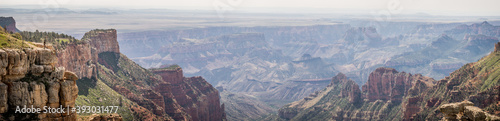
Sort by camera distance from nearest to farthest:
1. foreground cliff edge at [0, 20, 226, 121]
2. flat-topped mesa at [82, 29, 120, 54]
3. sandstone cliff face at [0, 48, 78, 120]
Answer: sandstone cliff face at [0, 48, 78, 120] < foreground cliff edge at [0, 20, 226, 121] < flat-topped mesa at [82, 29, 120, 54]

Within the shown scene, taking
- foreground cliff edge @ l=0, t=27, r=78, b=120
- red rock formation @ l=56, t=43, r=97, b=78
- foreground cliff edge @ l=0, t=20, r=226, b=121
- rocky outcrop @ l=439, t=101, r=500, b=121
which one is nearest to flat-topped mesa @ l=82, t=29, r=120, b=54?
foreground cliff edge @ l=0, t=20, r=226, b=121

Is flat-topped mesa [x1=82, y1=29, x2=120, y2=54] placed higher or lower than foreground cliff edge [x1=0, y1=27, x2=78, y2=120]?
lower

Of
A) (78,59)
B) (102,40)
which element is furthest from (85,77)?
(102,40)

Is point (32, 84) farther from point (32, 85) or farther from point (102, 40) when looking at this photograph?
point (102, 40)

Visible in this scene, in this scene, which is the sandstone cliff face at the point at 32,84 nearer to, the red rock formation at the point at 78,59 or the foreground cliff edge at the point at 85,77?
the foreground cliff edge at the point at 85,77

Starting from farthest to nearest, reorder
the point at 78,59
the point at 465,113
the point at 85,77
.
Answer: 1. the point at 85,77
2. the point at 78,59
3. the point at 465,113

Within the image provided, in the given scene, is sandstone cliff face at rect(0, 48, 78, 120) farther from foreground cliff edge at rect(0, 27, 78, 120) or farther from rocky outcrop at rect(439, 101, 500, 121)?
rocky outcrop at rect(439, 101, 500, 121)

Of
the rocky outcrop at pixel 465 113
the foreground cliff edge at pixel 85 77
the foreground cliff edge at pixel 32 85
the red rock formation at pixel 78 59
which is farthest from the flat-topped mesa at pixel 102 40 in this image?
the rocky outcrop at pixel 465 113
